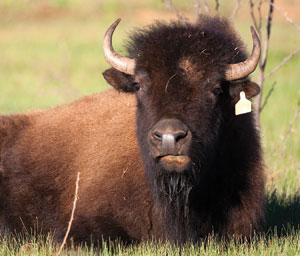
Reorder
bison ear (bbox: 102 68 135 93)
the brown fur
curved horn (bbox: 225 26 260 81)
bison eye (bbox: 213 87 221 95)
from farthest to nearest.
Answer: bison ear (bbox: 102 68 135 93)
the brown fur
curved horn (bbox: 225 26 260 81)
bison eye (bbox: 213 87 221 95)

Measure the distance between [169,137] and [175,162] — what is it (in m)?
0.34

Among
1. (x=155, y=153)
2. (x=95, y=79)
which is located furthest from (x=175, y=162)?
(x=95, y=79)

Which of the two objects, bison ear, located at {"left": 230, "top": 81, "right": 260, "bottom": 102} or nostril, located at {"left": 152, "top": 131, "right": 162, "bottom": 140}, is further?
bison ear, located at {"left": 230, "top": 81, "right": 260, "bottom": 102}

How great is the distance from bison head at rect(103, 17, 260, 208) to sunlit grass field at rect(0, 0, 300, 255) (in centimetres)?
78

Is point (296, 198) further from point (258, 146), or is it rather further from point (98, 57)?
point (98, 57)

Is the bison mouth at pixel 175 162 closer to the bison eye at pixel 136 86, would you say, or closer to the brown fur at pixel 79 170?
the bison eye at pixel 136 86

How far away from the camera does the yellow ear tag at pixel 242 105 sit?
5.89 m

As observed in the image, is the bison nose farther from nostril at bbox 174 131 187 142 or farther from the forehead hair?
the forehead hair

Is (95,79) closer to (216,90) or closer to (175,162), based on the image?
(216,90)

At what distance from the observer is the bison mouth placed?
210 inches

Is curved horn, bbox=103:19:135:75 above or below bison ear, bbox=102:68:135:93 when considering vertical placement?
above

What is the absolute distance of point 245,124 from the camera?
21.5 feet

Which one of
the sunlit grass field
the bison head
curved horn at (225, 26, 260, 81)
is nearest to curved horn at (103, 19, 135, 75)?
the bison head

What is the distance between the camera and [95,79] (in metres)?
26.0
